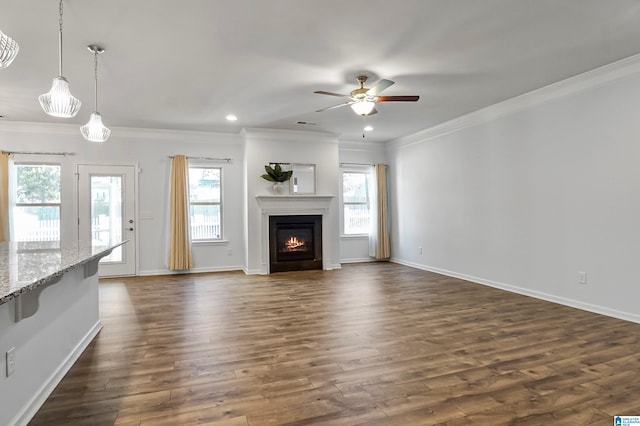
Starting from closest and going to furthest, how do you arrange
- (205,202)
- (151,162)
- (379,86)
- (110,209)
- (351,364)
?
1. (351,364)
2. (379,86)
3. (110,209)
4. (151,162)
5. (205,202)

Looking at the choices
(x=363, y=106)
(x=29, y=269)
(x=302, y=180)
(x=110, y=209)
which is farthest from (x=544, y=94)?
(x=110, y=209)

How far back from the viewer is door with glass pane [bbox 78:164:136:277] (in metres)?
6.28

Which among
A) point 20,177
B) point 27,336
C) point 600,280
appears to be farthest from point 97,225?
point 600,280

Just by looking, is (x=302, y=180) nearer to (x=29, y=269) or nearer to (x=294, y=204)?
(x=294, y=204)

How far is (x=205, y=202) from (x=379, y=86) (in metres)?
4.40

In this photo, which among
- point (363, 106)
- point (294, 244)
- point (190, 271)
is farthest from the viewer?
point (294, 244)

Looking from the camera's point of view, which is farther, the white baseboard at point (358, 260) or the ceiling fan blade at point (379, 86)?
the white baseboard at point (358, 260)

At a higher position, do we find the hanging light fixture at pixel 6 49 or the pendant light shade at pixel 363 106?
the pendant light shade at pixel 363 106

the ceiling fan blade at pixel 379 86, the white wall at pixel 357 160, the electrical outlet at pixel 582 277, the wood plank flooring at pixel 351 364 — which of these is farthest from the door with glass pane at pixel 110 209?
the electrical outlet at pixel 582 277

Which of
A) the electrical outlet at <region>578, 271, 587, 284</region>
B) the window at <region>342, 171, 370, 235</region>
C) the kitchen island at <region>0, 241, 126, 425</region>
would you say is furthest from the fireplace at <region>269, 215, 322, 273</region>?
the electrical outlet at <region>578, 271, 587, 284</region>

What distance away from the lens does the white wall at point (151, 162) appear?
20.0 feet

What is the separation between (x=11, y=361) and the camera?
1.83 metres

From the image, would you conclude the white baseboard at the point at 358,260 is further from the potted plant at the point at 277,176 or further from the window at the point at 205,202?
the window at the point at 205,202

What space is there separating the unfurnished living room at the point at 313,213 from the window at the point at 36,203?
1.4 inches
